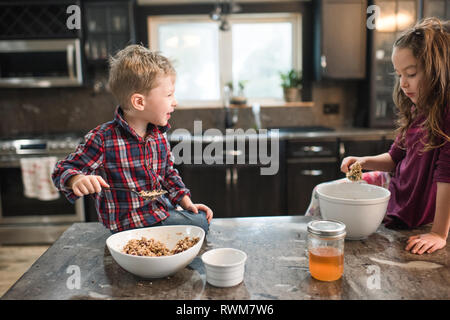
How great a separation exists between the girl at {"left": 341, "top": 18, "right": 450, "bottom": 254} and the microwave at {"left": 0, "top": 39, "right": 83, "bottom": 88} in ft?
8.72

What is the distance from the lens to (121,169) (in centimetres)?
130

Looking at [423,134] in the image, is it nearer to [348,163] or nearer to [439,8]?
[348,163]

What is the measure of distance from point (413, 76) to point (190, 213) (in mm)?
822

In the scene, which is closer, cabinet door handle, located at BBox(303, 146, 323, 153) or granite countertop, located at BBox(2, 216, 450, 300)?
granite countertop, located at BBox(2, 216, 450, 300)

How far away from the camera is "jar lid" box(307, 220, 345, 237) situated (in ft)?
2.98

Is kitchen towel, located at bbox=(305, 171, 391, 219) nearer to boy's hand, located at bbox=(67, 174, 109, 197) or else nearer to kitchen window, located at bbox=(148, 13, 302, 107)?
boy's hand, located at bbox=(67, 174, 109, 197)

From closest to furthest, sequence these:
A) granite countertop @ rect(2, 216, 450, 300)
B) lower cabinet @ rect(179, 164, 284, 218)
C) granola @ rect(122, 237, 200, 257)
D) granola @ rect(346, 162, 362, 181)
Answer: granite countertop @ rect(2, 216, 450, 300), granola @ rect(122, 237, 200, 257), granola @ rect(346, 162, 362, 181), lower cabinet @ rect(179, 164, 284, 218)

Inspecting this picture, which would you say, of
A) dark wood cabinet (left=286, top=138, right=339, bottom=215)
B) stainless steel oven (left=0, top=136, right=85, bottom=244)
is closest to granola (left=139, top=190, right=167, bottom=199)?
dark wood cabinet (left=286, top=138, right=339, bottom=215)

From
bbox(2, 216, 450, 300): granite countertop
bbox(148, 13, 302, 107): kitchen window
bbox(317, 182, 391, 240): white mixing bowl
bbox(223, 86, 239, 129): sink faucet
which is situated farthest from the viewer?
bbox(148, 13, 302, 107): kitchen window

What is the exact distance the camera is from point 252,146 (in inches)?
125

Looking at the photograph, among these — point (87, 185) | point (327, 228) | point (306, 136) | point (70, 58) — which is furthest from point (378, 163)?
point (70, 58)

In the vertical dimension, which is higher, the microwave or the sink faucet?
the microwave

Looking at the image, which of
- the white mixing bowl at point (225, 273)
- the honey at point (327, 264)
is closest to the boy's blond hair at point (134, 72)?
the white mixing bowl at point (225, 273)
